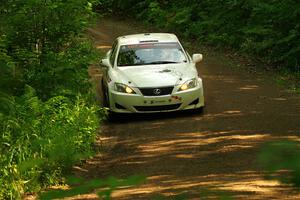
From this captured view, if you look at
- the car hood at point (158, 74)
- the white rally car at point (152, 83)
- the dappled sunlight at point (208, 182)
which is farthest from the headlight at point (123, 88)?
the dappled sunlight at point (208, 182)

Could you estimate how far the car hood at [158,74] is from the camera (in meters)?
10.9

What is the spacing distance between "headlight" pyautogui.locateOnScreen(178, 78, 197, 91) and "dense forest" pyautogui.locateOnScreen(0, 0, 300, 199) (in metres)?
1.80

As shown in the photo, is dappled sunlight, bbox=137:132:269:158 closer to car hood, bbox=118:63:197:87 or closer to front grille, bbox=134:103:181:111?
front grille, bbox=134:103:181:111

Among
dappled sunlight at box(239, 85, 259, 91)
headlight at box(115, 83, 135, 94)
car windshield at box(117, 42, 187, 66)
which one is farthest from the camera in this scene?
dappled sunlight at box(239, 85, 259, 91)

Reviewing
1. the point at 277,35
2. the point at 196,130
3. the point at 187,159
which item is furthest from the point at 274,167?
the point at 277,35

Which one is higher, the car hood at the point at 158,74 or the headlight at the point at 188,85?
the car hood at the point at 158,74

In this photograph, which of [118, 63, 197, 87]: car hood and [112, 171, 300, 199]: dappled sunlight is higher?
[118, 63, 197, 87]: car hood

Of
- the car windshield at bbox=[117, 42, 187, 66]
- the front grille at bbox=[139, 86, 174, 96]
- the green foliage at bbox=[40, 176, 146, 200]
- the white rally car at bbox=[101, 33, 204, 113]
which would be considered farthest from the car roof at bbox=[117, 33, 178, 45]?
the green foliage at bbox=[40, 176, 146, 200]

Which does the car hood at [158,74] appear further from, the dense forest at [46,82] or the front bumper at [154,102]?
the dense forest at [46,82]

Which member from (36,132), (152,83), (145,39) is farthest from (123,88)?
(36,132)

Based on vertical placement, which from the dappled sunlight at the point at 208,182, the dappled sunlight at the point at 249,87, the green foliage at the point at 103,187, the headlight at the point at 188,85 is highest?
the green foliage at the point at 103,187

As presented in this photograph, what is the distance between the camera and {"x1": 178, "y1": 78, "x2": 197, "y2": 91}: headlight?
1092 centimetres

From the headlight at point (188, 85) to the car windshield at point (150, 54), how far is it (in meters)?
0.97

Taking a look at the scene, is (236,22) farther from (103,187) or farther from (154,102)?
(103,187)
